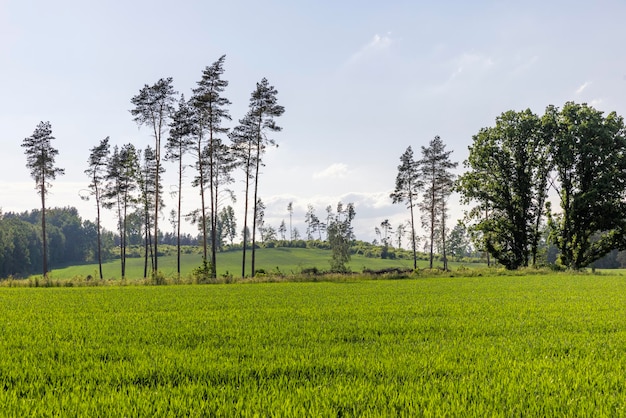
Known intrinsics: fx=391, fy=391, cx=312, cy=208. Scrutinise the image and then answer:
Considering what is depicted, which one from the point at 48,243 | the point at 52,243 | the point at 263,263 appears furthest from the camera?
the point at 52,243

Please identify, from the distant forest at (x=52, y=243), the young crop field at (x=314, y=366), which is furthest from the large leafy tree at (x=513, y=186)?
the distant forest at (x=52, y=243)

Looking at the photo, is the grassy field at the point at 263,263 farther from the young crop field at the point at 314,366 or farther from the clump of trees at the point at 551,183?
the young crop field at the point at 314,366

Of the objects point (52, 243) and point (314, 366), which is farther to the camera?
point (52, 243)

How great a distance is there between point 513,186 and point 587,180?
7.48 meters

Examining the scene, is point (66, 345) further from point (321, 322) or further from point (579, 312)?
point (579, 312)

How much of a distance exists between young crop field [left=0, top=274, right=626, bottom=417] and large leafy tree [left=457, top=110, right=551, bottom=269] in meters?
40.5

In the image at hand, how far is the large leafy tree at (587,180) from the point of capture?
4262cm

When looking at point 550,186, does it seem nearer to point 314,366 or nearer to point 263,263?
point 314,366

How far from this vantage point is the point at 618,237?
1703 inches

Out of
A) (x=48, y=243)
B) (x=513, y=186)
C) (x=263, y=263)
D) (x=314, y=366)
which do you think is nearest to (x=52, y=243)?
(x=48, y=243)

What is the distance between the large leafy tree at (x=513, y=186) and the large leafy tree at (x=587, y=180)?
1853 mm

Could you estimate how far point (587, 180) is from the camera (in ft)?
145

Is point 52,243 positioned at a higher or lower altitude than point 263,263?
higher

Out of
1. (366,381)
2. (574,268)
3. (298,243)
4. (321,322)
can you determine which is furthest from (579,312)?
(298,243)
